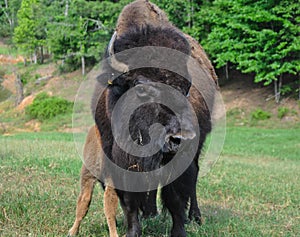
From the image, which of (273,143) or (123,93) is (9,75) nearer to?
(273,143)

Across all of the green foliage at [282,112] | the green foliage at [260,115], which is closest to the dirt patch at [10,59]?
the green foliage at [260,115]

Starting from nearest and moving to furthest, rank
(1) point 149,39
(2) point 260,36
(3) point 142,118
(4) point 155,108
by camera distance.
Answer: (4) point 155,108 → (3) point 142,118 → (1) point 149,39 → (2) point 260,36

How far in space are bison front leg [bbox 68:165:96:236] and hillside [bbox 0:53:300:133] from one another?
19.2 metres

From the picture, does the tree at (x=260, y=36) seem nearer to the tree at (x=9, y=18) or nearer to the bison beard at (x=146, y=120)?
the bison beard at (x=146, y=120)

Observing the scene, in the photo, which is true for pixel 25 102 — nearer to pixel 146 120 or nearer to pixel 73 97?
pixel 73 97

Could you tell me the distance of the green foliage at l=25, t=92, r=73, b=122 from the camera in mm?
29547

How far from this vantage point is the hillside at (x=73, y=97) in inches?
951

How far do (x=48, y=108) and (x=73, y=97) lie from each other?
9.74 feet

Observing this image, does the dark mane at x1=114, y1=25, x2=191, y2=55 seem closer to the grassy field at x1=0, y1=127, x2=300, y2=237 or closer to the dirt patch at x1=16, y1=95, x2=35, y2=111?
the grassy field at x1=0, y1=127, x2=300, y2=237

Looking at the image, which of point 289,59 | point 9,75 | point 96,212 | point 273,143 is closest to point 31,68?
point 9,75

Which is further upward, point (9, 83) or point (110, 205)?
point (110, 205)

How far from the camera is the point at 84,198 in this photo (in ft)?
16.3

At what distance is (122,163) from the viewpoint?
4.35 metres

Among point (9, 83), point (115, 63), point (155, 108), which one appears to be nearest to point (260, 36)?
point (115, 63)
